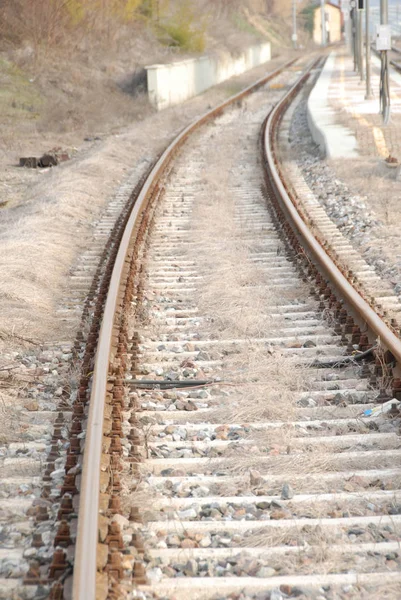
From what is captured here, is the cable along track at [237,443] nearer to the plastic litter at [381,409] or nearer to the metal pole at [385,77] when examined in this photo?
the plastic litter at [381,409]

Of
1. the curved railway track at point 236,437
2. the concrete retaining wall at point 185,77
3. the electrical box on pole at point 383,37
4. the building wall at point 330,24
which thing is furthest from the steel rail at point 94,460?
the building wall at point 330,24

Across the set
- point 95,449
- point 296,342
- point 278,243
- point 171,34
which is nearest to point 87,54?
point 171,34

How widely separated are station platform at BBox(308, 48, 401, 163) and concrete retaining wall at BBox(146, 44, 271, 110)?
5284 millimetres

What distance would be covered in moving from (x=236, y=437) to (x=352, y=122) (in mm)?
17846

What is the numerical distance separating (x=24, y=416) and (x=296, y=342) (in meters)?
2.32

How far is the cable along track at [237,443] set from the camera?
400 centimetres

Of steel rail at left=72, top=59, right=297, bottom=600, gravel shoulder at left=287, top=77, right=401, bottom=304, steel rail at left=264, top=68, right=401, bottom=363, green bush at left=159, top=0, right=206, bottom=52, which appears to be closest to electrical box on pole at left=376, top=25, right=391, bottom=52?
gravel shoulder at left=287, top=77, right=401, bottom=304

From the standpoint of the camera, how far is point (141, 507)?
451 cm

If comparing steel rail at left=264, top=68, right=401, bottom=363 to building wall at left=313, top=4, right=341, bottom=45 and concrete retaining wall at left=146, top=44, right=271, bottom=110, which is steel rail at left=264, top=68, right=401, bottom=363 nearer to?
concrete retaining wall at left=146, top=44, right=271, bottom=110

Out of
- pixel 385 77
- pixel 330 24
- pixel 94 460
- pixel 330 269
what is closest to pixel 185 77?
pixel 385 77

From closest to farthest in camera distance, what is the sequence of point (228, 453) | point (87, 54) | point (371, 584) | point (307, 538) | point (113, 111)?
point (371, 584) → point (307, 538) → point (228, 453) → point (113, 111) → point (87, 54)

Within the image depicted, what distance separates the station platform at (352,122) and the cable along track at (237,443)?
876 centimetres

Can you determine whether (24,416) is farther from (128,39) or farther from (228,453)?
(128,39)

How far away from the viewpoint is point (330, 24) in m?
120
